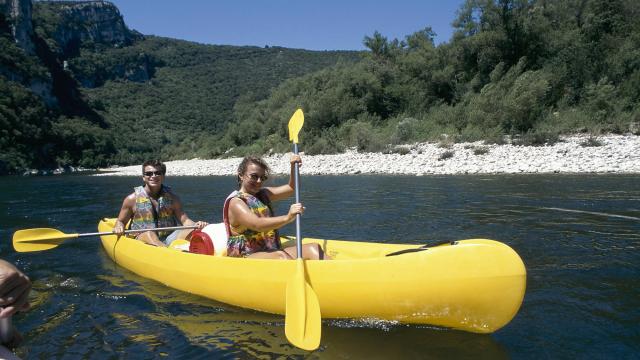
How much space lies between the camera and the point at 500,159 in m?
14.3

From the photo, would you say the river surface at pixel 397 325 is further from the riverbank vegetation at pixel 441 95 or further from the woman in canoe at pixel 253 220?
the riverbank vegetation at pixel 441 95

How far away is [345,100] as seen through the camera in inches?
1105

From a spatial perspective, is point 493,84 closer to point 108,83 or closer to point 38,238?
point 38,238

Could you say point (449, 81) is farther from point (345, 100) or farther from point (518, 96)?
point (518, 96)

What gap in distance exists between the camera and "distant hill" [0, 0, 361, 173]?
45.8 meters

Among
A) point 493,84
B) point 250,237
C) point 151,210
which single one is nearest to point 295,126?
point 250,237

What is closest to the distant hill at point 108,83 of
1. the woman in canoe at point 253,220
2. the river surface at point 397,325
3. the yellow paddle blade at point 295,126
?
the river surface at point 397,325

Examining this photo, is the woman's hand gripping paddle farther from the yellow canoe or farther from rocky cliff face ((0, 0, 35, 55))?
rocky cliff face ((0, 0, 35, 55))

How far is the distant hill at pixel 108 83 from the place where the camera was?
1805 inches

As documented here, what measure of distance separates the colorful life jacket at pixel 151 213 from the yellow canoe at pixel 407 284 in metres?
1.79

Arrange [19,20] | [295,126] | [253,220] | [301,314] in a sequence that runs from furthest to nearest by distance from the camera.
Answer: [19,20] → [295,126] → [253,220] → [301,314]

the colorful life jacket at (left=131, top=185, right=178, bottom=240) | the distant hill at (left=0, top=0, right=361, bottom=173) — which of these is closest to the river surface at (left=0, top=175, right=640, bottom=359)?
the colorful life jacket at (left=131, top=185, right=178, bottom=240)

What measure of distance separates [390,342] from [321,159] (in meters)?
17.3

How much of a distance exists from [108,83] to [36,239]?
86334 millimetres
